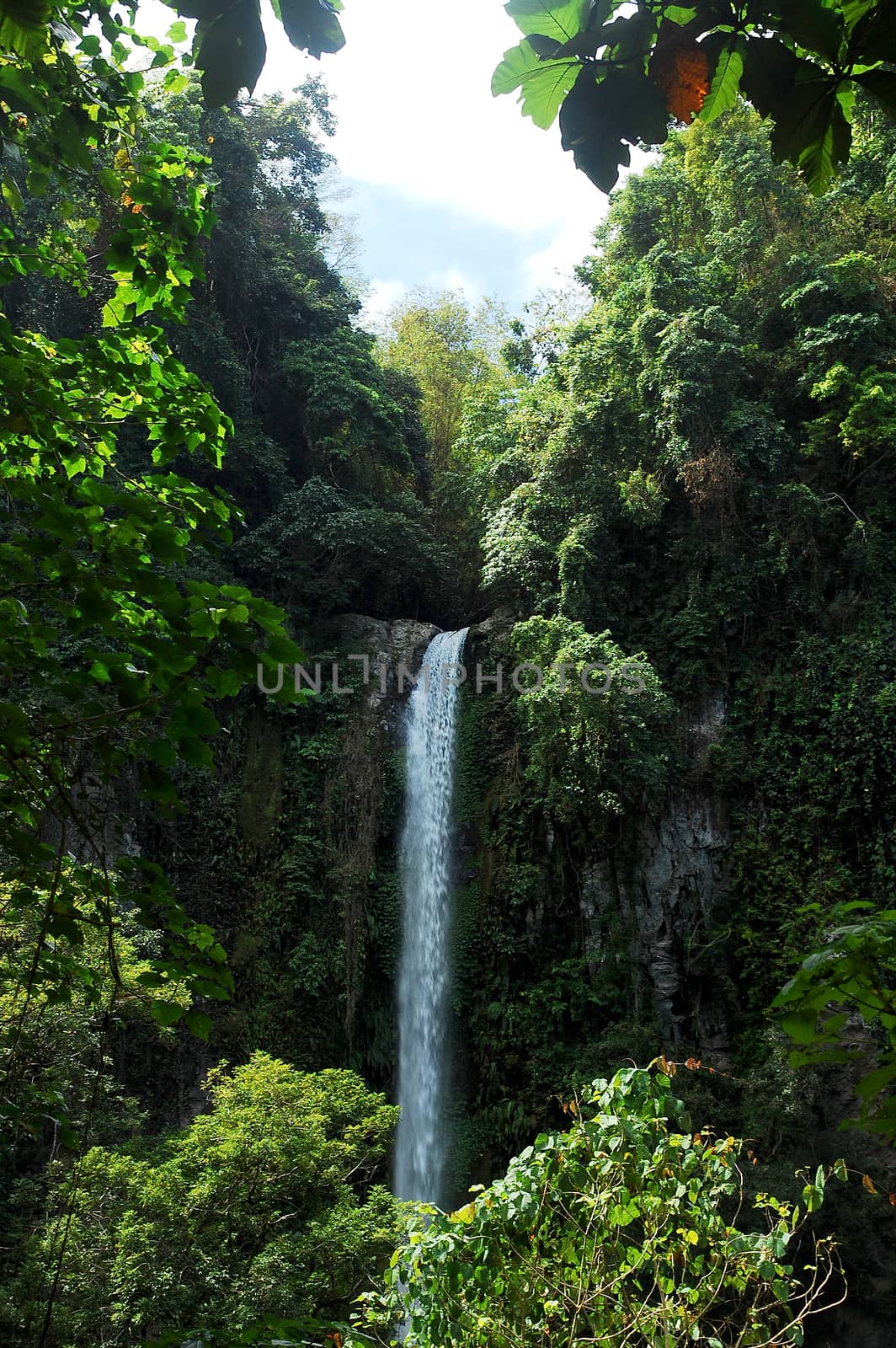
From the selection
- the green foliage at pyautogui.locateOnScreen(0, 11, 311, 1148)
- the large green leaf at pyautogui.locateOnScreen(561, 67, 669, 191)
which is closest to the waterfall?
the green foliage at pyautogui.locateOnScreen(0, 11, 311, 1148)

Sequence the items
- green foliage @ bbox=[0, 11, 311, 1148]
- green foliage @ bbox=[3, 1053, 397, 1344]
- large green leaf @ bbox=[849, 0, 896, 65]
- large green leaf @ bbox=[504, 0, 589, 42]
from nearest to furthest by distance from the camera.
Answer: large green leaf @ bbox=[849, 0, 896, 65], large green leaf @ bbox=[504, 0, 589, 42], green foliage @ bbox=[0, 11, 311, 1148], green foliage @ bbox=[3, 1053, 397, 1344]

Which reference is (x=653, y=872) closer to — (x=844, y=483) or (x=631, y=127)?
(x=844, y=483)

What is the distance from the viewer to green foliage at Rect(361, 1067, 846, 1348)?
1955 mm

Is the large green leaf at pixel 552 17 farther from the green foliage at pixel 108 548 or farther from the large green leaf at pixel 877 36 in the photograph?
the green foliage at pixel 108 548

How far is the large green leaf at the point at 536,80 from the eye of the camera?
3.28ft

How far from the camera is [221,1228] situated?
17.2 ft

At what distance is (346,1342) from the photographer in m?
1.91

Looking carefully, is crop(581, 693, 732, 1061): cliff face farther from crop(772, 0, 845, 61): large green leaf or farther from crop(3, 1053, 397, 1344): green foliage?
crop(772, 0, 845, 61): large green leaf

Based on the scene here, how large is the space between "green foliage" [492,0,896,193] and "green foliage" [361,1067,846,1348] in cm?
175

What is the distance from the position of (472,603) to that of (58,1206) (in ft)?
30.6

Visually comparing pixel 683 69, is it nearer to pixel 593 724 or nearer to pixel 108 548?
pixel 108 548

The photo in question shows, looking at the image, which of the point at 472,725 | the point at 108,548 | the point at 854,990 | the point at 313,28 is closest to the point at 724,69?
the point at 313,28

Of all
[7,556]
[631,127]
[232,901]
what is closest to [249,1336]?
[7,556]

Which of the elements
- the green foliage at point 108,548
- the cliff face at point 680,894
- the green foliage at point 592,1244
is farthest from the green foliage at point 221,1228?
the cliff face at point 680,894
